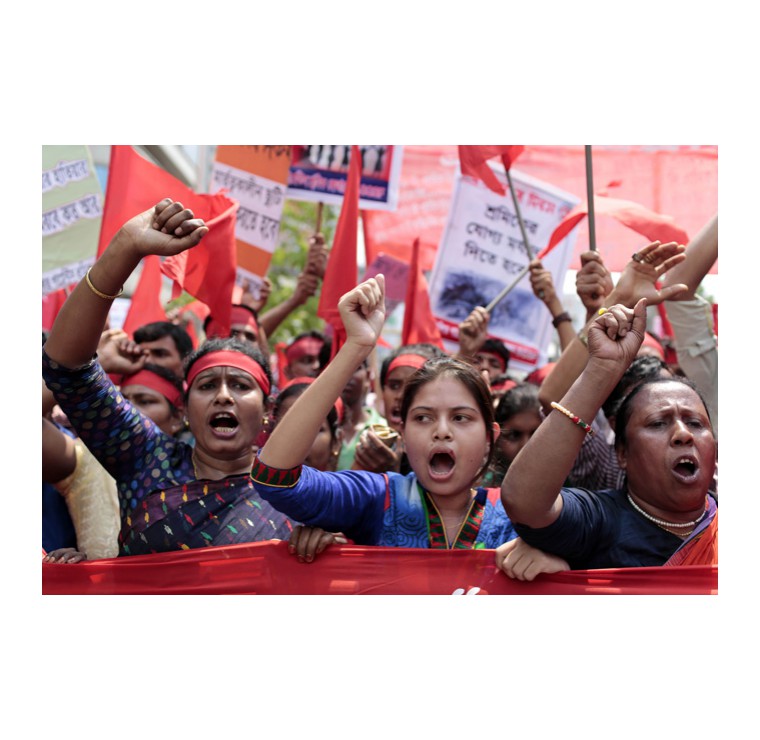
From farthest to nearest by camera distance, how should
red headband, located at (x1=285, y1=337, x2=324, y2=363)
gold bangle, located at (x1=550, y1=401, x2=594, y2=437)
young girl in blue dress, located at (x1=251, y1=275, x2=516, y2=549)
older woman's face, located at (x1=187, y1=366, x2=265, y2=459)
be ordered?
red headband, located at (x1=285, y1=337, x2=324, y2=363) < older woman's face, located at (x1=187, y1=366, x2=265, y2=459) < young girl in blue dress, located at (x1=251, y1=275, x2=516, y2=549) < gold bangle, located at (x1=550, y1=401, x2=594, y2=437)

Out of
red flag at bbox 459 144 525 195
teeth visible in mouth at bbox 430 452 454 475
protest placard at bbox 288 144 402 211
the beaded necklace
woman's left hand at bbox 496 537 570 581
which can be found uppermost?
protest placard at bbox 288 144 402 211

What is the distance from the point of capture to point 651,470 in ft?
8.41

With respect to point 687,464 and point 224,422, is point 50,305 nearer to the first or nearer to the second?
point 224,422

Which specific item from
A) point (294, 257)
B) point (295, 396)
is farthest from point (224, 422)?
point (294, 257)

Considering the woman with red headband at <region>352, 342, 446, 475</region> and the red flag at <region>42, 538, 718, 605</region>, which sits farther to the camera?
the woman with red headband at <region>352, 342, 446, 475</region>

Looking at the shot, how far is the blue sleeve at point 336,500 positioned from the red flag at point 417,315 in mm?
2767

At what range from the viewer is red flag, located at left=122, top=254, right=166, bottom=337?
561 centimetres

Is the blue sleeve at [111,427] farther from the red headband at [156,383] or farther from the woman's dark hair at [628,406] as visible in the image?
the woman's dark hair at [628,406]

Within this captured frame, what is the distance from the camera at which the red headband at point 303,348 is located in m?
5.59

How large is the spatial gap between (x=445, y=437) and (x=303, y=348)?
301cm

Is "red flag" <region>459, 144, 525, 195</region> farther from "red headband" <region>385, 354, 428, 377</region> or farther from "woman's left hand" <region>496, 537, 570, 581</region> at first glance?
"woman's left hand" <region>496, 537, 570, 581</region>

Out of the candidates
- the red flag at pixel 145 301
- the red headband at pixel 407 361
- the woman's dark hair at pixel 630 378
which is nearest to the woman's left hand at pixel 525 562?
the woman's dark hair at pixel 630 378

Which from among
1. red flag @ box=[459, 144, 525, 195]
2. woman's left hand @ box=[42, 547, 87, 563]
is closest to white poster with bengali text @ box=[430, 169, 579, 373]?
red flag @ box=[459, 144, 525, 195]

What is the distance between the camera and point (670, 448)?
256 centimetres
